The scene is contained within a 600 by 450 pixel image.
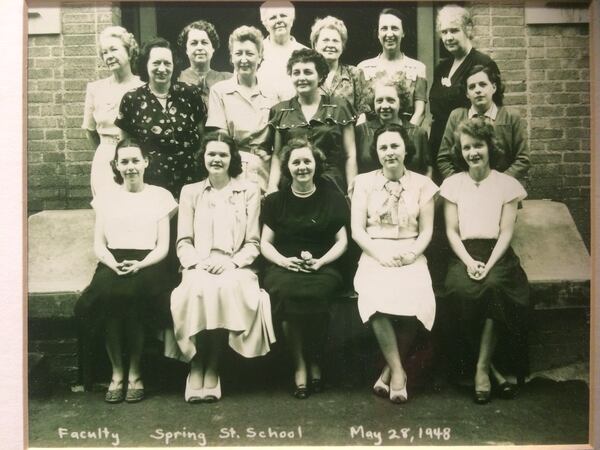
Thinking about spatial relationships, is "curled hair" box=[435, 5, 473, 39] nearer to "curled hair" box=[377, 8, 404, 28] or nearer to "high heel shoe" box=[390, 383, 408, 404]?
"curled hair" box=[377, 8, 404, 28]

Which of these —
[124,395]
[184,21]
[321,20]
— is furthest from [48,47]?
[124,395]

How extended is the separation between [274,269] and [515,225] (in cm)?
123

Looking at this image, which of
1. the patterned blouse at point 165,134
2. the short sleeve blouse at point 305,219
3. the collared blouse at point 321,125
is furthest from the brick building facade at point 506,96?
the short sleeve blouse at point 305,219

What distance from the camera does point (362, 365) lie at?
Answer: 318 centimetres

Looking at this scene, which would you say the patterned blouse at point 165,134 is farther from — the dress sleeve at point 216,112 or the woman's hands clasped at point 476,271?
the woman's hands clasped at point 476,271

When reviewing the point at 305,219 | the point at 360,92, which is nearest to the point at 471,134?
the point at 360,92

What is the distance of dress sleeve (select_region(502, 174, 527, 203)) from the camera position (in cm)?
324

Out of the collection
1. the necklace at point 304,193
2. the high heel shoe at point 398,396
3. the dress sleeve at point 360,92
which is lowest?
the high heel shoe at point 398,396

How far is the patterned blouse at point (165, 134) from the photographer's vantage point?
10.5 feet

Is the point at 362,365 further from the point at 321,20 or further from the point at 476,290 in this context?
the point at 321,20

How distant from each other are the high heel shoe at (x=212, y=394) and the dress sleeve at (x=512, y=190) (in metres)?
1.70

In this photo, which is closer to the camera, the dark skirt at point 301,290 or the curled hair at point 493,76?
the dark skirt at point 301,290

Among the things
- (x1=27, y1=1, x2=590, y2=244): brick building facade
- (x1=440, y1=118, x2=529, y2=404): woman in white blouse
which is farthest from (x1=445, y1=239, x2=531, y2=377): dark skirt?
(x1=27, y1=1, x2=590, y2=244): brick building facade

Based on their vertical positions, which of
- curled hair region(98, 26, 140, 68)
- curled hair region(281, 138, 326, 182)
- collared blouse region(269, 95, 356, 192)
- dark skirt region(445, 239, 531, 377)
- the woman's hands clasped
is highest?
curled hair region(98, 26, 140, 68)
